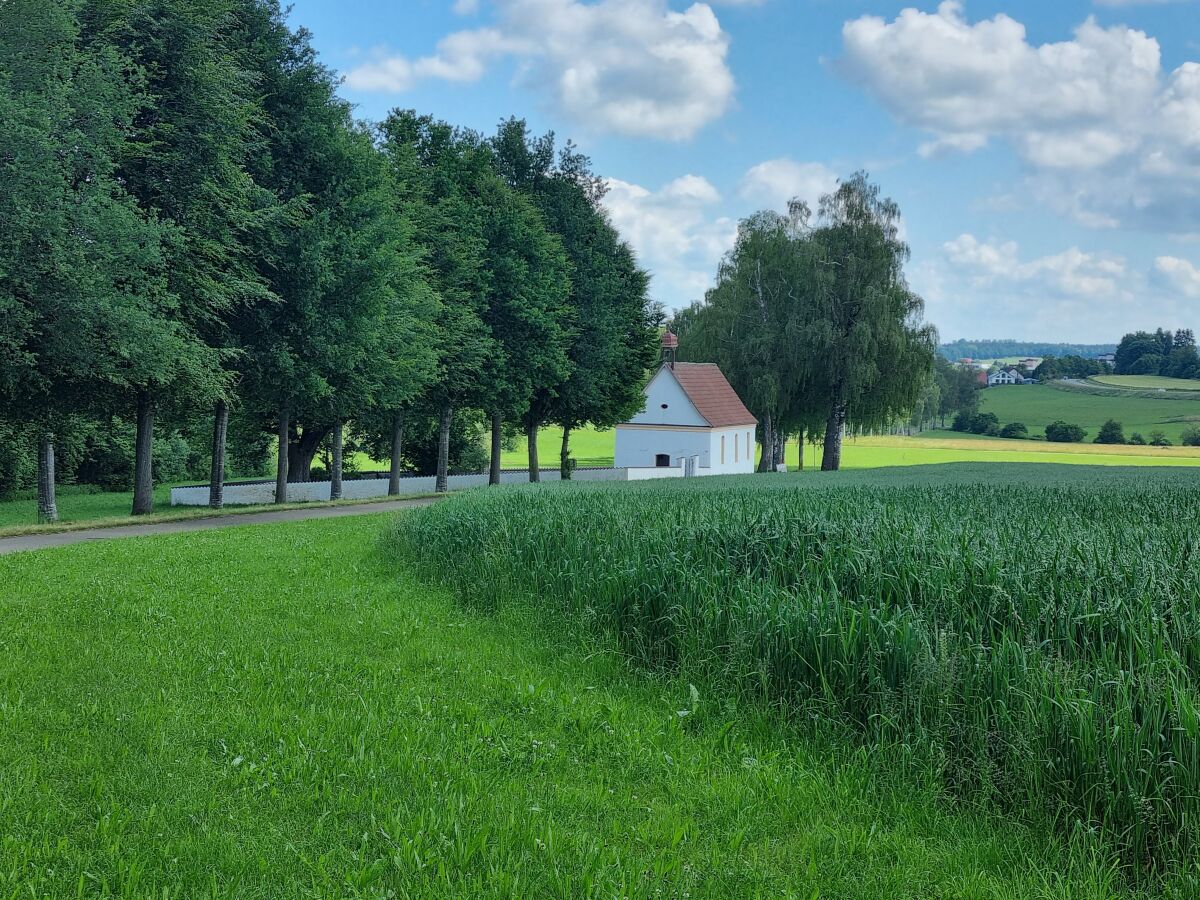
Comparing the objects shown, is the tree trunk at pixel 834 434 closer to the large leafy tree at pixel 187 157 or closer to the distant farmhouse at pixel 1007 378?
the large leafy tree at pixel 187 157

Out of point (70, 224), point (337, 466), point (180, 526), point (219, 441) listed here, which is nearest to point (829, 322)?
point (337, 466)

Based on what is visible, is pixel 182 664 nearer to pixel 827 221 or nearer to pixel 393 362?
pixel 393 362

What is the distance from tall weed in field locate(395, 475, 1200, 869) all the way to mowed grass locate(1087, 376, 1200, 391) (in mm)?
115469

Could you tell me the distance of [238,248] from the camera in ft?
78.3

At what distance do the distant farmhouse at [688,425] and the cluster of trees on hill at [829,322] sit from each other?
5591 mm

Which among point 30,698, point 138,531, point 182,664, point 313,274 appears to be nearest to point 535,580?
point 182,664

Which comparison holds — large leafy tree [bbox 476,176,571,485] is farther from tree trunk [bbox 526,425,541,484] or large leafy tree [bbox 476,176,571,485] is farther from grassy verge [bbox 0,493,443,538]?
grassy verge [bbox 0,493,443,538]

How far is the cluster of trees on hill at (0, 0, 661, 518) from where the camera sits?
1923 centimetres

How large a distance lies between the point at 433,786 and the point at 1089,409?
115m

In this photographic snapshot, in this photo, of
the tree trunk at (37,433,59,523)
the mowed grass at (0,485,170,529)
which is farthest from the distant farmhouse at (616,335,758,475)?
the tree trunk at (37,433,59,523)

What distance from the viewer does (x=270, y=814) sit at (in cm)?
491

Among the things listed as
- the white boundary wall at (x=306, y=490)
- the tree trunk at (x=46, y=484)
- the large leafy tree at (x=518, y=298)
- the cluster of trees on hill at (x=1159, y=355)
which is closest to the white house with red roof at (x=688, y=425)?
the white boundary wall at (x=306, y=490)

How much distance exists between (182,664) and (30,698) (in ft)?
3.84

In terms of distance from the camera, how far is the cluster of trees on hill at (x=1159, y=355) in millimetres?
114231
